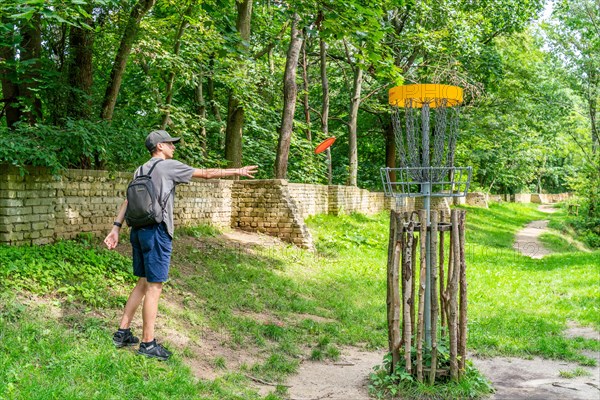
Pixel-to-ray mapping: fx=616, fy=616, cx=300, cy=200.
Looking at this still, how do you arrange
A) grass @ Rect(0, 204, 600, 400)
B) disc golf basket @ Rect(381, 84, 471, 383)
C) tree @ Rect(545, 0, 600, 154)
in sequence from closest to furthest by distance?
grass @ Rect(0, 204, 600, 400) < disc golf basket @ Rect(381, 84, 471, 383) < tree @ Rect(545, 0, 600, 154)

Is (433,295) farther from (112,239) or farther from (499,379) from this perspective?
(112,239)

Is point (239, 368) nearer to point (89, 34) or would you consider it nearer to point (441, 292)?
point (441, 292)

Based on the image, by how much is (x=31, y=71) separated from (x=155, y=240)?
16.5 feet

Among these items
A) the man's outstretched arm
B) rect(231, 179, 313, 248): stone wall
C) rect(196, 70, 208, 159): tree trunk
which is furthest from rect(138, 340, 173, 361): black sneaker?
rect(196, 70, 208, 159): tree trunk

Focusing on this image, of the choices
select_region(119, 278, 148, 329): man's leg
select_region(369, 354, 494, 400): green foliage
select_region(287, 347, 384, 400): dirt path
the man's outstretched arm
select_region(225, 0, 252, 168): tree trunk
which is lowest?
select_region(287, 347, 384, 400): dirt path

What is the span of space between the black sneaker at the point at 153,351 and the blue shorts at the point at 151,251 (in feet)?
2.25

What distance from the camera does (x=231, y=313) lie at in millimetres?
8547

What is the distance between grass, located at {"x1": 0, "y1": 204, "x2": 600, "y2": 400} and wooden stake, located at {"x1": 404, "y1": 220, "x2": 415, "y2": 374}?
37 centimetres

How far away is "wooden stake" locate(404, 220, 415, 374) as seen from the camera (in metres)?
5.94

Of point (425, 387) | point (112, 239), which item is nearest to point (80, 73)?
point (112, 239)

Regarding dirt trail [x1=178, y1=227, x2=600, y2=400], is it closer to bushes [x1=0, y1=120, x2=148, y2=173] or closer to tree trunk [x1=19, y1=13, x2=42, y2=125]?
bushes [x1=0, y1=120, x2=148, y2=173]

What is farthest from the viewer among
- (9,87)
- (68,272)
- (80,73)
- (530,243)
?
(530,243)

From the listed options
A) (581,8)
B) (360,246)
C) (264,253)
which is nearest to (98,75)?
(264,253)

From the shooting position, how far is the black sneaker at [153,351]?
19.3 feet
